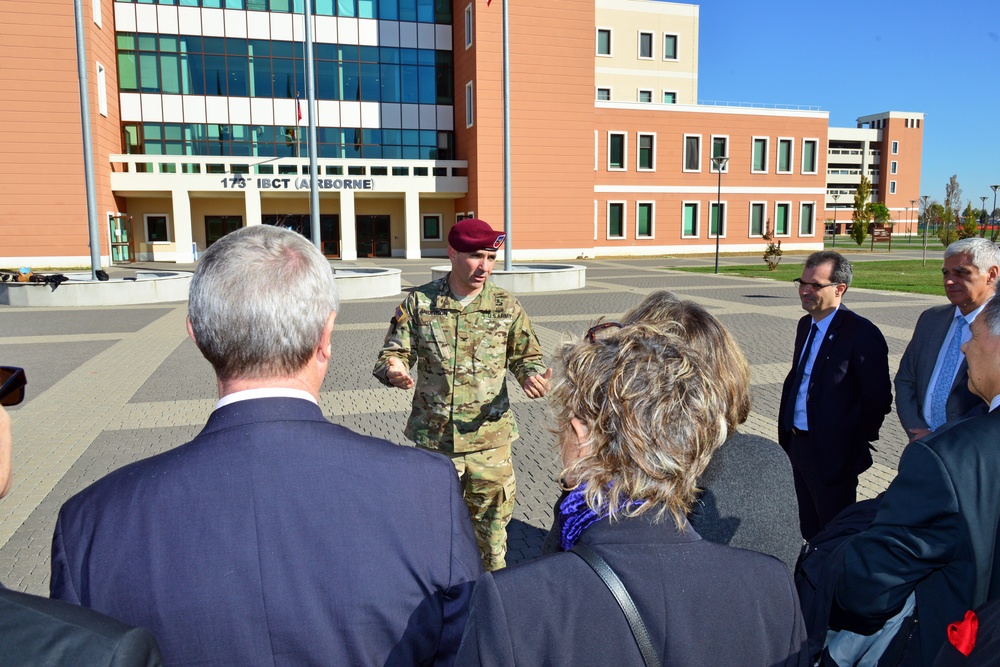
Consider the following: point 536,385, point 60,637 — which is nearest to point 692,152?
point 536,385

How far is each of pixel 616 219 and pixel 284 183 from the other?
1878cm

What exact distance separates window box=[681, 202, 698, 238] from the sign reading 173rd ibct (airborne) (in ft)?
63.2

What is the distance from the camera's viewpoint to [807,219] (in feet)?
153

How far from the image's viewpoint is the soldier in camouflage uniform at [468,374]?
11.6ft

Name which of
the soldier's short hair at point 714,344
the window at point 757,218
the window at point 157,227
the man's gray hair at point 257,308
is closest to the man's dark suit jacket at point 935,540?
the soldier's short hair at point 714,344

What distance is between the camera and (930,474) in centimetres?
173

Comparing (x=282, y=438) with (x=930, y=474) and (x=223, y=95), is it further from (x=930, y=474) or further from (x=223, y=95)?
(x=223, y=95)

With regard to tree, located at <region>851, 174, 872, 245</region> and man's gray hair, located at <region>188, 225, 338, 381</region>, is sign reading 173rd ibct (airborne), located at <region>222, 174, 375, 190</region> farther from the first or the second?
man's gray hair, located at <region>188, 225, 338, 381</region>

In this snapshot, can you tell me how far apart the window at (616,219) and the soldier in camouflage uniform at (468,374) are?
39880 millimetres

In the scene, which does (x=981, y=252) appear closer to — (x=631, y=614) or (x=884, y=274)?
(x=631, y=614)

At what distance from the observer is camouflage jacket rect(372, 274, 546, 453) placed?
139 inches

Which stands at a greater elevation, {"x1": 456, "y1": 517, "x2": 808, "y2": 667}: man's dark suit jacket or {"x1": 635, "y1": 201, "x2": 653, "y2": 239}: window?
{"x1": 635, "y1": 201, "x2": 653, "y2": 239}: window

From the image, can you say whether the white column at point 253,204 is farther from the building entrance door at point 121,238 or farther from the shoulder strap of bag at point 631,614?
the shoulder strap of bag at point 631,614

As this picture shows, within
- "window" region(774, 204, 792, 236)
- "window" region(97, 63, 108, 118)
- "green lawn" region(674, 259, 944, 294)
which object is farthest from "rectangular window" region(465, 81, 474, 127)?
"window" region(774, 204, 792, 236)
